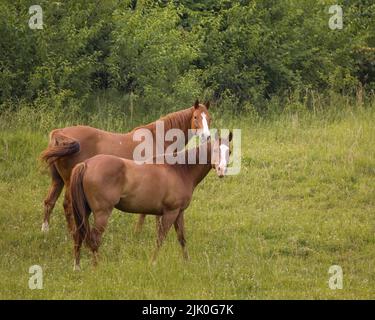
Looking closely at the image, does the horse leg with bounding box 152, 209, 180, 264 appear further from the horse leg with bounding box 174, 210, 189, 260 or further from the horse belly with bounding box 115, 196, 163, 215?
the horse leg with bounding box 174, 210, 189, 260

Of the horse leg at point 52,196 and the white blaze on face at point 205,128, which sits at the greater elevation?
the white blaze on face at point 205,128

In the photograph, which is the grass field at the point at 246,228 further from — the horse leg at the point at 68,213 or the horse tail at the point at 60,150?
the horse tail at the point at 60,150

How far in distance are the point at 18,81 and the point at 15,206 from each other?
431 cm

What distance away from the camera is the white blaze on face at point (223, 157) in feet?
31.9

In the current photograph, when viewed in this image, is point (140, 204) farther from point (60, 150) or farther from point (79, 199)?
point (60, 150)

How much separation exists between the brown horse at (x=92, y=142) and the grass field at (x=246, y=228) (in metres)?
0.53

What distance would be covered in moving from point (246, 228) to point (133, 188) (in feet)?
7.50

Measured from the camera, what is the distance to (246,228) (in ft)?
37.2

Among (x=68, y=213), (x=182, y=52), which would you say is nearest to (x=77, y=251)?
(x=68, y=213)

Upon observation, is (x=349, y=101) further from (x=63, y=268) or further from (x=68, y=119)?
(x=63, y=268)

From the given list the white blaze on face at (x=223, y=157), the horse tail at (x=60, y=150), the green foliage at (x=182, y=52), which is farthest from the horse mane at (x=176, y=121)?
the green foliage at (x=182, y=52)

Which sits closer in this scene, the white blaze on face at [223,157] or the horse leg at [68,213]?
the white blaze on face at [223,157]

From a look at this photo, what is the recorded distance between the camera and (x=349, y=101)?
17750 millimetres

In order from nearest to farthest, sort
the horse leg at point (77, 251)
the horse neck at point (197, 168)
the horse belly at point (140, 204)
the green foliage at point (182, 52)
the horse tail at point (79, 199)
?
the horse tail at point (79, 199) → the horse leg at point (77, 251) → the horse belly at point (140, 204) → the horse neck at point (197, 168) → the green foliage at point (182, 52)
